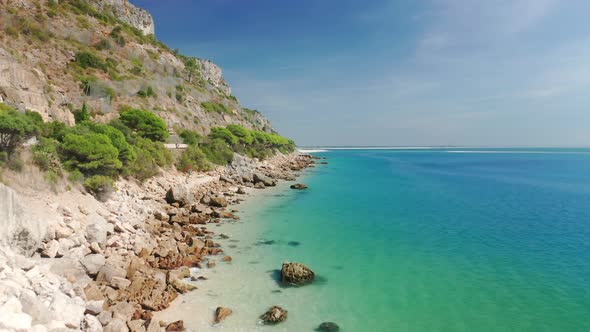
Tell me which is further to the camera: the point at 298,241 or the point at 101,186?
the point at 298,241

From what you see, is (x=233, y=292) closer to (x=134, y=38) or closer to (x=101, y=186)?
(x=101, y=186)

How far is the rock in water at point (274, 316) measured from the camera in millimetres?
10565

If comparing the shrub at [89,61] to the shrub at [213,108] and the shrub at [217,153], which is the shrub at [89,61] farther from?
the shrub at [213,108]

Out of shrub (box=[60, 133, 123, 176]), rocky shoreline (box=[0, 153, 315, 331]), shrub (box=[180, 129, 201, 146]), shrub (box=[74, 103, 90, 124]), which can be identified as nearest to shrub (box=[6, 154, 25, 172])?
rocky shoreline (box=[0, 153, 315, 331])

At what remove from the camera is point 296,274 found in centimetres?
1385

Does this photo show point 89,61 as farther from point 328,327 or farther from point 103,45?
point 328,327

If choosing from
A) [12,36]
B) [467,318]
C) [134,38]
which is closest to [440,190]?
[467,318]

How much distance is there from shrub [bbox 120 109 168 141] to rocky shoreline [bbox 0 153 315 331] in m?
15.2

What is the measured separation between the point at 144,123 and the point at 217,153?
12.2m

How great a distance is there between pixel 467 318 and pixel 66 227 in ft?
55.2

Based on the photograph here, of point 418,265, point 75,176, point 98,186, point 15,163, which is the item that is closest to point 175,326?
point 15,163

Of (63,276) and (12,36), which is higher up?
(12,36)

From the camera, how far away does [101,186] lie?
18.1m

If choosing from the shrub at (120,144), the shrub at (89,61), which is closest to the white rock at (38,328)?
the shrub at (120,144)
